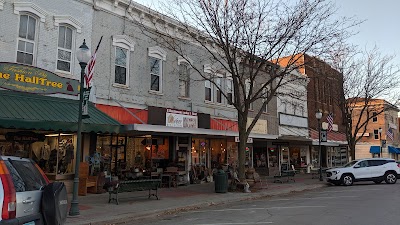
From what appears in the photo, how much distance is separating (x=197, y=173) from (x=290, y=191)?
529cm

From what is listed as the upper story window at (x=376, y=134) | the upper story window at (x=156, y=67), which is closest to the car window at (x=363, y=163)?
the upper story window at (x=156, y=67)

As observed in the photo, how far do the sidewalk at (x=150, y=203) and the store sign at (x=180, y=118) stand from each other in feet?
10.4

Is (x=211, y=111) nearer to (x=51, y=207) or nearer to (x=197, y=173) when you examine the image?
(x=197, y=173)

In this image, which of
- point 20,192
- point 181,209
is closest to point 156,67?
point 181,209

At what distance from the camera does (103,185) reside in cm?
1482

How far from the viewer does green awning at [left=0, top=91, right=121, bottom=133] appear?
444 inches

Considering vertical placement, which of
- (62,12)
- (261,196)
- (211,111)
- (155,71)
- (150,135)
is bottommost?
(261,196)

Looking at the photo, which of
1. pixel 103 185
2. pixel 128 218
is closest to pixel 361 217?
pixel 128 218

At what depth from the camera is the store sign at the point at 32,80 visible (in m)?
12.4

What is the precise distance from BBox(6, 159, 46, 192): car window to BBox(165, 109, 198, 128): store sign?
12112 millimetres

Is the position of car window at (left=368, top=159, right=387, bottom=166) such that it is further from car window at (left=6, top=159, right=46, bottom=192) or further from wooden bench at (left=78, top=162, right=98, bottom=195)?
car window at (left=6, top=159, right=46, bottom=192)

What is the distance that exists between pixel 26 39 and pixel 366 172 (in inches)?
767

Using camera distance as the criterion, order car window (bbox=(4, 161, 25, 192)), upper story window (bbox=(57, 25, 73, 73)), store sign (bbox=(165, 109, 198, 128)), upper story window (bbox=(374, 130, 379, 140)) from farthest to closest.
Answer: upper story window (bbox=(374, 130, 379, 140)) → store sign (bbox=(165, 109, 198, 128)) → upper story window (bbox=(57, 25, 73, 73)) → car window (bbox=(4, 161, 25, 192))

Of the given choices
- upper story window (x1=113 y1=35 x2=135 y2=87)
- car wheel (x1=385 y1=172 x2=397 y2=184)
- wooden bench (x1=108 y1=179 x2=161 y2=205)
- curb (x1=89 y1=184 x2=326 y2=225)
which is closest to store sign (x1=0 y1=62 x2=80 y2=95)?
upper story window (x1=113 y1=35 x2=135 y2=87)
